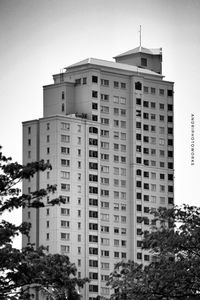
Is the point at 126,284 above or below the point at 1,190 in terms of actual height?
below

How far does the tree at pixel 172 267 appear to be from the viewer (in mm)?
57500

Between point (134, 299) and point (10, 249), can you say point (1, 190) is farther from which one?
point (134, 299)

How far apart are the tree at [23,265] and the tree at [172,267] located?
2.77 meters

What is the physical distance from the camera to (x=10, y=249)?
6084 centimetres

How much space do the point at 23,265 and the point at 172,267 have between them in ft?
21.1

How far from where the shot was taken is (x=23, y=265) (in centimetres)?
6069

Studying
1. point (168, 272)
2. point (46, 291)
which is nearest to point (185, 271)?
point (168, 272)

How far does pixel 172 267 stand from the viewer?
5781 cm

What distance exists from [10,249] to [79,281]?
3562 millimetres

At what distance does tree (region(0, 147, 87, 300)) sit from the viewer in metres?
60.5

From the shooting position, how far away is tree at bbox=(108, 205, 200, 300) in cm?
5750

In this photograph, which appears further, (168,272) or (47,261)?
(47,261)

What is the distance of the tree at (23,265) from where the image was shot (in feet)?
198

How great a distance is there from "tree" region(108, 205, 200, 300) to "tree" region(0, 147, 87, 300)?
2.77m
